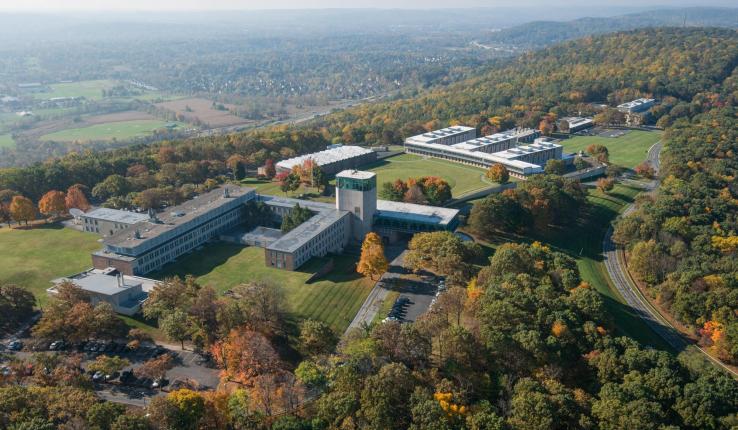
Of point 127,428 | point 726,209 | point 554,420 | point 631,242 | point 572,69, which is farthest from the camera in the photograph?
point 572,69

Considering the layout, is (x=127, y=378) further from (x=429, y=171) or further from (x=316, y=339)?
(x=429, y=171)

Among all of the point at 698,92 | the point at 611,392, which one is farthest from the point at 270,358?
the point at 698,92

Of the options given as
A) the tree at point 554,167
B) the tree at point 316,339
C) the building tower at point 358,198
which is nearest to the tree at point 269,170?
the building tower at point 358,198

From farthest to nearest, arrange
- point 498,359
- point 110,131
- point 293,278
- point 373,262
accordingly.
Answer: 1. point 110,131
2. point 293,278
3. point 373,262
4. point 498,359

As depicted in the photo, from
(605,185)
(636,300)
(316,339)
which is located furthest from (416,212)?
(605,185)

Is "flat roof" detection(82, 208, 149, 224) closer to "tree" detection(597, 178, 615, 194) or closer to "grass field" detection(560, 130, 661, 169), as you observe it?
"tree" detection(597, 178, 615, 194)

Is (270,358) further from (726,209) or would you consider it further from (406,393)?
(726,209)
